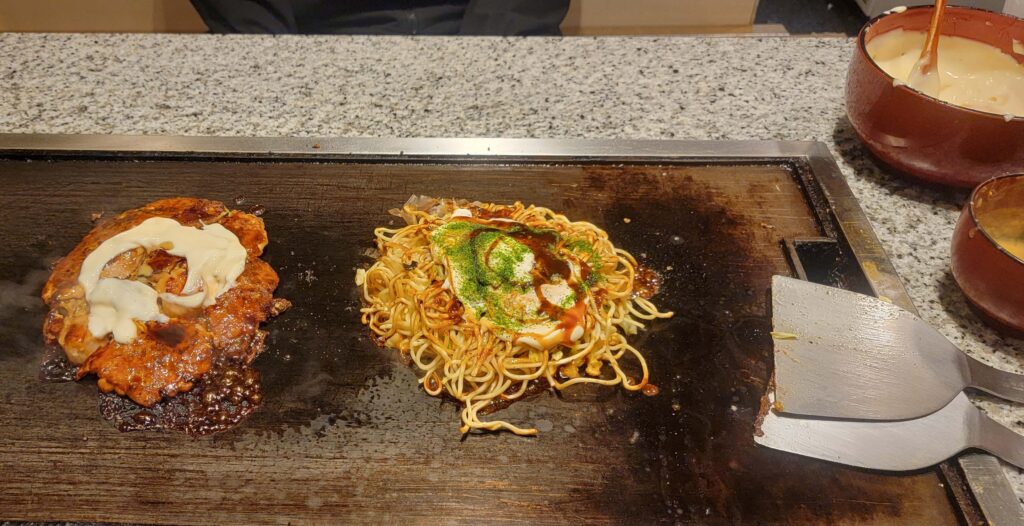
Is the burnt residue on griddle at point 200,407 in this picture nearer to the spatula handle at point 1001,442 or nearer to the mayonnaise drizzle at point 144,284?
the mayonnaise drizzle at point 144,284

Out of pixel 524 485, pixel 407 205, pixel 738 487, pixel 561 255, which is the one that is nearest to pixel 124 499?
pixel 524 485

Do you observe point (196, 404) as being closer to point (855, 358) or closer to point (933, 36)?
point (855, 358)

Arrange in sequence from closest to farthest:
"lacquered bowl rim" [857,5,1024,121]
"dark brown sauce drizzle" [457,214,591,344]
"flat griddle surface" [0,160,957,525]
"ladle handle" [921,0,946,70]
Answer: "flat griddle surface" [0,160,957,525] → "dark brown sauce drizzle" [457,214,591,344] → "lacquered bowl rim" [857,5,1024,121] → "ladle handle" [921,0,946,70]

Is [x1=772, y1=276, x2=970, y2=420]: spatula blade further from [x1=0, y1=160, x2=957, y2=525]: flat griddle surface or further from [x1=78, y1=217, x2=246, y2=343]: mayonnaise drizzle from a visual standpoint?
[x1=78, y1=217, x2=246, y2=343]: mayonnaise drizzle

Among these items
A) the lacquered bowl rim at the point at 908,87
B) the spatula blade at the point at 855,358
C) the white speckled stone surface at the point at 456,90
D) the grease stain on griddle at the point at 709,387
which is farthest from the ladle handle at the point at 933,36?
the spatula blade at the point at 855,358

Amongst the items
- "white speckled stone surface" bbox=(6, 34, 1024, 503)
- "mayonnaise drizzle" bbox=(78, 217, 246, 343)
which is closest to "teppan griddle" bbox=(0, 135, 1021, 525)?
"mayonnaise drizzle" bbox=(78, 217, 246, 343)

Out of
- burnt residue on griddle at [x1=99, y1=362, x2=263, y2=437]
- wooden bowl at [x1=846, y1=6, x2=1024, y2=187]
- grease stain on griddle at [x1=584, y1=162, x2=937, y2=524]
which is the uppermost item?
wooden bowl at [x1=846, y1=6, x2=1024, y2=187]

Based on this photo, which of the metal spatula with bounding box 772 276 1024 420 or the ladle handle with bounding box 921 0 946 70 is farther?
the ladle handle with bounding box 921 0 946 70
